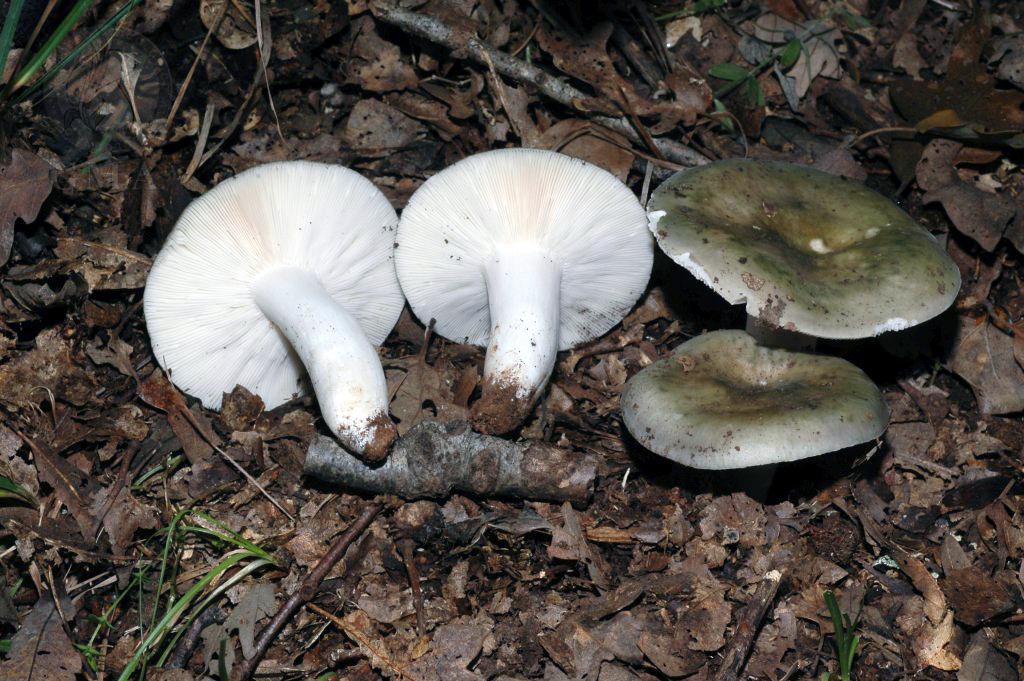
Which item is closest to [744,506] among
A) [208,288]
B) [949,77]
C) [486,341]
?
[486,341]

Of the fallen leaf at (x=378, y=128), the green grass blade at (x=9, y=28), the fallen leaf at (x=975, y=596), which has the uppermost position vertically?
the green grass blade at (x=9, y=28)

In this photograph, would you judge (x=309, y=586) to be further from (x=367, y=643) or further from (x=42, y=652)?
(x=42, y=652)

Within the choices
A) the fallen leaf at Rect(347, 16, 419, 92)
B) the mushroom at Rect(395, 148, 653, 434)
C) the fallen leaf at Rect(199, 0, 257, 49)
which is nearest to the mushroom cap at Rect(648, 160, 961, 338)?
the mushroom at Rect(395, 148, 653, 434)

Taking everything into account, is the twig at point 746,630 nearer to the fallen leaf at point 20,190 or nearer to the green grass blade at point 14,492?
the green grass blade at point 14,492

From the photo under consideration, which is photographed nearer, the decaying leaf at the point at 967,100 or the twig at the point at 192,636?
the twig at the point at 192,636

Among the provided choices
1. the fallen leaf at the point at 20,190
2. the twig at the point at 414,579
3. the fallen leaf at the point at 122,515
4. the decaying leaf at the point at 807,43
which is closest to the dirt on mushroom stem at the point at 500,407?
the twig at the point at 414,579

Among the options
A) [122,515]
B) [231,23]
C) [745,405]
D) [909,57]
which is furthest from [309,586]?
[909,57]

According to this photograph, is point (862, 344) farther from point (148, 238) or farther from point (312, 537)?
point (148, 238)

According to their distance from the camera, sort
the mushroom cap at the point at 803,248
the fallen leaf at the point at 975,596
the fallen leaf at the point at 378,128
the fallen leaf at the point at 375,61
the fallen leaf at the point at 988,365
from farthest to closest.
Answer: the fallen leaf at the point at 375,61, the fallen leaf at the point at 378,128, the fallen leaf at the point at 988,365, the fallen leaf at the point at 975,596, the mushroom cap at the point at 803,248
